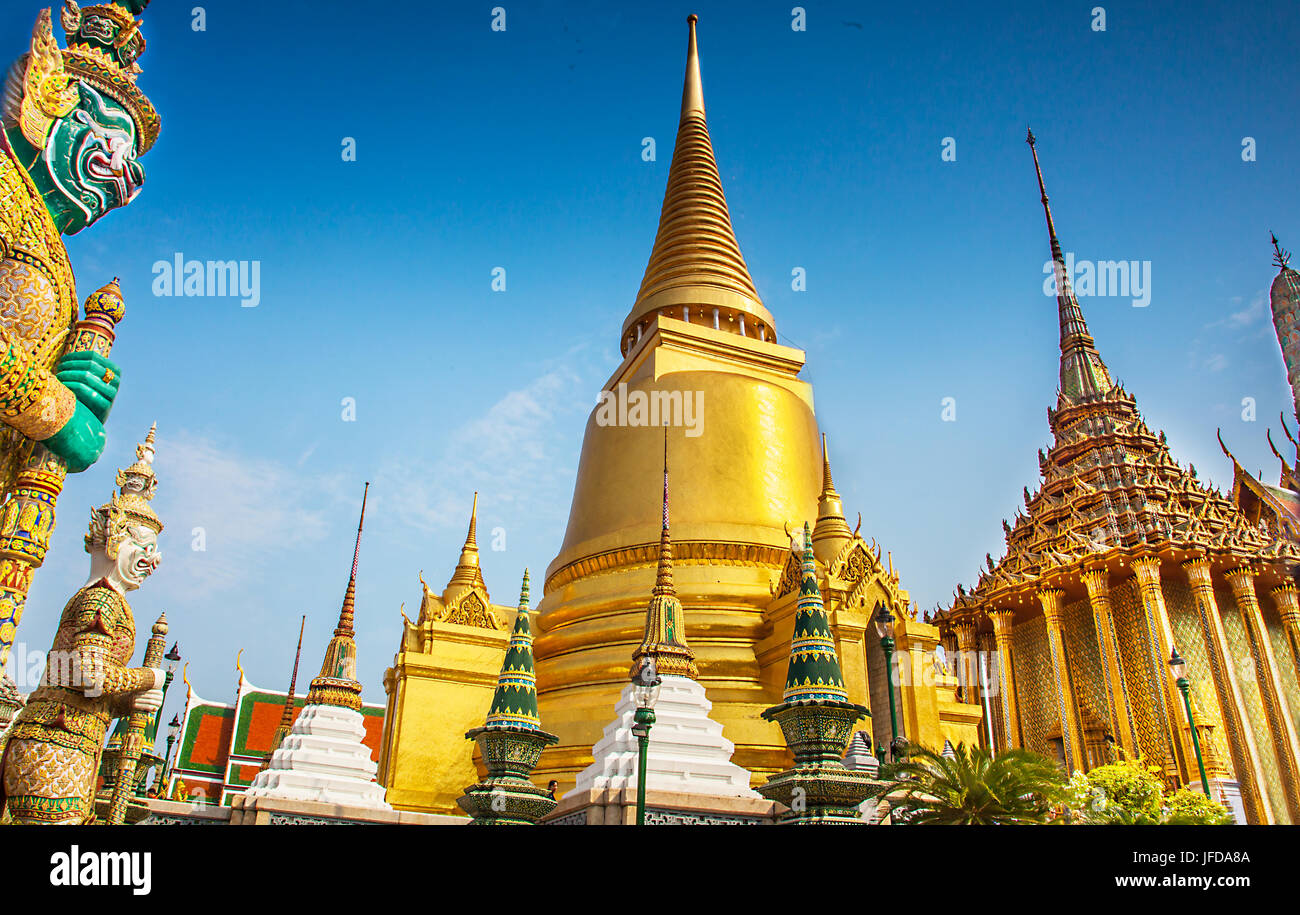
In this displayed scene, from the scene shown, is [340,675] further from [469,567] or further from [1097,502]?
[1097,502]

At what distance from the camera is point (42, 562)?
6574 millimetres

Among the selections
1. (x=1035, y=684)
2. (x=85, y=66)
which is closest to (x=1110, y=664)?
(x=1035, y=684)

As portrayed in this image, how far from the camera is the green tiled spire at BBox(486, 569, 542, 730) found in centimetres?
856

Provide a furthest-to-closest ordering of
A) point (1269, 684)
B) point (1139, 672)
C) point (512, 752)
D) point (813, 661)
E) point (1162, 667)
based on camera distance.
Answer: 1. point (1139, 672)
2. point (1269, 684)
3. point (1162, 667)
4. point (512, 752)
5. point (813, 661)

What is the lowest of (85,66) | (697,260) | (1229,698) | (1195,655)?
(1229,698)

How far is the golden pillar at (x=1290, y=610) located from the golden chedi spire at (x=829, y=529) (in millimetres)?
12678

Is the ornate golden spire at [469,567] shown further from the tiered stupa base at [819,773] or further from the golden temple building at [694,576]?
the tiered stupa base at [819,773]

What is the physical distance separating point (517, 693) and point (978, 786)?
514 cm

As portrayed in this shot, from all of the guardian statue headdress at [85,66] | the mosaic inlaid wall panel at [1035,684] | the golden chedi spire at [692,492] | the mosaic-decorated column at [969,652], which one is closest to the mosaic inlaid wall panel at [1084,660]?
the mosaic inlaid wall panel at [1035,684]

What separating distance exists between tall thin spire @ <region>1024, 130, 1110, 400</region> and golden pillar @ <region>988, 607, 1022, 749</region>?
7.56m

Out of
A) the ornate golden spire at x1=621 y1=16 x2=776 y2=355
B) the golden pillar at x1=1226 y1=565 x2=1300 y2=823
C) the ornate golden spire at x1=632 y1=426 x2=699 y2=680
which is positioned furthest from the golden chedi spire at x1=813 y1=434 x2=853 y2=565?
the golden pillar at x1=1226 y1=565 x2=1300 y2=823

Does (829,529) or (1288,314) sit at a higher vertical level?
(1288,314)

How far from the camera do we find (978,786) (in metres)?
9.32
